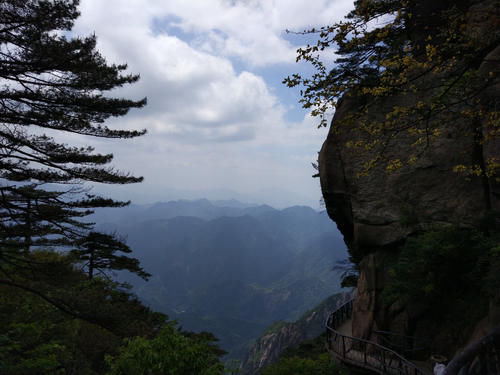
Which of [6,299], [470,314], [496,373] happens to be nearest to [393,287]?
[470,314]

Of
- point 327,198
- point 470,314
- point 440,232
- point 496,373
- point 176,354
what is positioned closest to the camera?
point 496,373

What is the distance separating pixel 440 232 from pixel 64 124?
43.4ft

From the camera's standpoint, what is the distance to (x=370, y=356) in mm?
10750

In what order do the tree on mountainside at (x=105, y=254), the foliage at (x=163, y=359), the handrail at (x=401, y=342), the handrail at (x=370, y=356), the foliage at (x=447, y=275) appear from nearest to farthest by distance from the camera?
the foliage at (x=163, y=359), the foliage at (x=447, y=275), the handrail at (x=370, y=356), the handrail at (x=401, y=342), the tree on mountainside at (x=105, y=254)

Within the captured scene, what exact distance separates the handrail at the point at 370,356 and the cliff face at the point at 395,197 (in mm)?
650

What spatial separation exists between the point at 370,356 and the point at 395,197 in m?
6.79

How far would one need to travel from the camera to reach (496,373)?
387 cm

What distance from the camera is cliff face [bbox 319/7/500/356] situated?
10.8 m

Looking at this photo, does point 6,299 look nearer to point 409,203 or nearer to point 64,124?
point 64,124

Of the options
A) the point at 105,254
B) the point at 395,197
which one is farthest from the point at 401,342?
the point at 105,254

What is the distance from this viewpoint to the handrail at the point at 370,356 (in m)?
9.27

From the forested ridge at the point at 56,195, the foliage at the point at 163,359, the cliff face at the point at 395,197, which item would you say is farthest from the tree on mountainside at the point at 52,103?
the cliff face at the point at 395,197

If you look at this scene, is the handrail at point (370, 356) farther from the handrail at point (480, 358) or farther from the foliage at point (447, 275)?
the handrail at point (480, 358)

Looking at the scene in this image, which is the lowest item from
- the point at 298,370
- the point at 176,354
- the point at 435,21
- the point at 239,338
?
the point at 239,338
